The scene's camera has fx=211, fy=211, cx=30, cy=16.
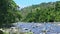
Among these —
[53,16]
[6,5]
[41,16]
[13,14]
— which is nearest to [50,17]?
[53,16]

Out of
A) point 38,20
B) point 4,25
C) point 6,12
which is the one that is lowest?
point 38,20

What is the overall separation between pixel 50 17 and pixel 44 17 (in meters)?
7.12

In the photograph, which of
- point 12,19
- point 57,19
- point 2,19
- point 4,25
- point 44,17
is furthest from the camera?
point 44,17

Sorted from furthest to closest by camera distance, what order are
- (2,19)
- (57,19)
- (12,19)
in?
(57,19) < (12,19) < (2,19)

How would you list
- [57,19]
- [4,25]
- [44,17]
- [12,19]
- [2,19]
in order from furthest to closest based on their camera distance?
[44,17] → [57,19] → [12,19] → [4,25] → [2,19]

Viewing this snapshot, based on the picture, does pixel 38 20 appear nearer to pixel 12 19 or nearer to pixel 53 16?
pixel 53 16

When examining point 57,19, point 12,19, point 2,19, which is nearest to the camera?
point 2,19

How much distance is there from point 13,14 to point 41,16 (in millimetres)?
54517

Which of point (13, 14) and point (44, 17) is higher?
point (13, 14)

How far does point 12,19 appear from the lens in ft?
144

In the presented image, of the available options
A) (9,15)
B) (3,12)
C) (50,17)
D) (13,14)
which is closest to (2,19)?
(3,12)

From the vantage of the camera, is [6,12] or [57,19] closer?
[6,12]

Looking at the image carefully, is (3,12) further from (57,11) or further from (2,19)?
(57,11)

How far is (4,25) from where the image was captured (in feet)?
134
